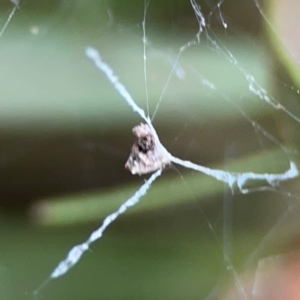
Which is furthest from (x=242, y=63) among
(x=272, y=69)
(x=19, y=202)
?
(x=19, y=202)

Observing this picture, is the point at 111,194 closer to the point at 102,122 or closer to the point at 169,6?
the point at 102,122

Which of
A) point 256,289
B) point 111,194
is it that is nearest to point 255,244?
point 256,289

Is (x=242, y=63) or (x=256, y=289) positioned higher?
(x=242, y=63)

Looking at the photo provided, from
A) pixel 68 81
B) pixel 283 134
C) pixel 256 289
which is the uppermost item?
pixel 68 81

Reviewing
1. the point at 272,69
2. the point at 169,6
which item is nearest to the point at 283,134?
the point at 272,69

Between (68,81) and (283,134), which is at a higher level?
(68,81)

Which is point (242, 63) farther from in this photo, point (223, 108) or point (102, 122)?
point (102, 122)
